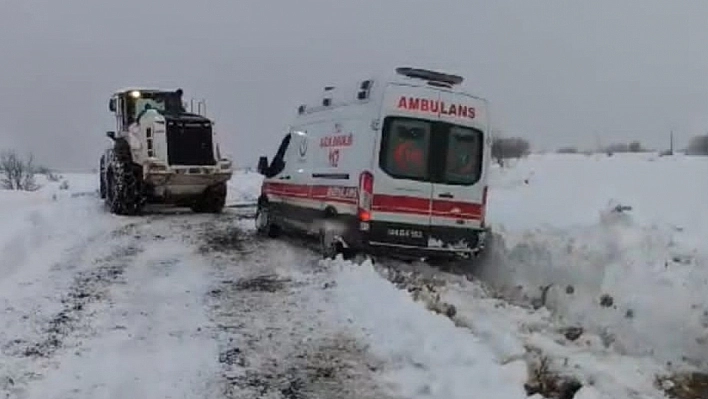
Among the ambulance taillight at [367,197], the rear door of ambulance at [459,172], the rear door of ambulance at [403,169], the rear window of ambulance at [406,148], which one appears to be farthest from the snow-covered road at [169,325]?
the rear door of ambulance at [459,172]

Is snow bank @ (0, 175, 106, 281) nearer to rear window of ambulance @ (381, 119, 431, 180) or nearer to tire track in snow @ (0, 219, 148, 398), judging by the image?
tire track in snow @ (0, 219, 148, 398)

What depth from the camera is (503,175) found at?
31281 millimetres

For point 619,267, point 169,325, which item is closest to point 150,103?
point 619,267

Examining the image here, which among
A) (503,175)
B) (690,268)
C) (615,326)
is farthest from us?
(503,175)

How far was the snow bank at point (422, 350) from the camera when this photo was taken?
6.04 meters

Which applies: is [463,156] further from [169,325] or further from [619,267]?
[169,325]

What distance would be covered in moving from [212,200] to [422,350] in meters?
14.5

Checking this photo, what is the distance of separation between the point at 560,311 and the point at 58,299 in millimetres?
6008

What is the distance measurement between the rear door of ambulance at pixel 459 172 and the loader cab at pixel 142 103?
11192mm

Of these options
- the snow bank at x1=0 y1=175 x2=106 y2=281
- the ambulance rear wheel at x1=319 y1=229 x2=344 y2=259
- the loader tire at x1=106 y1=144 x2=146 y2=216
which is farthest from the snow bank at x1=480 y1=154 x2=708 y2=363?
the loader tire at x1=106 y1=144 x2=146 y2=216

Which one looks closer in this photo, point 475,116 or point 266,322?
point 266,322

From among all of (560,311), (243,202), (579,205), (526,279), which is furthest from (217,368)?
(243,202)

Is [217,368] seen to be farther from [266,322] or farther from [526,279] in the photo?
[526,279]

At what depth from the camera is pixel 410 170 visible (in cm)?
1161
